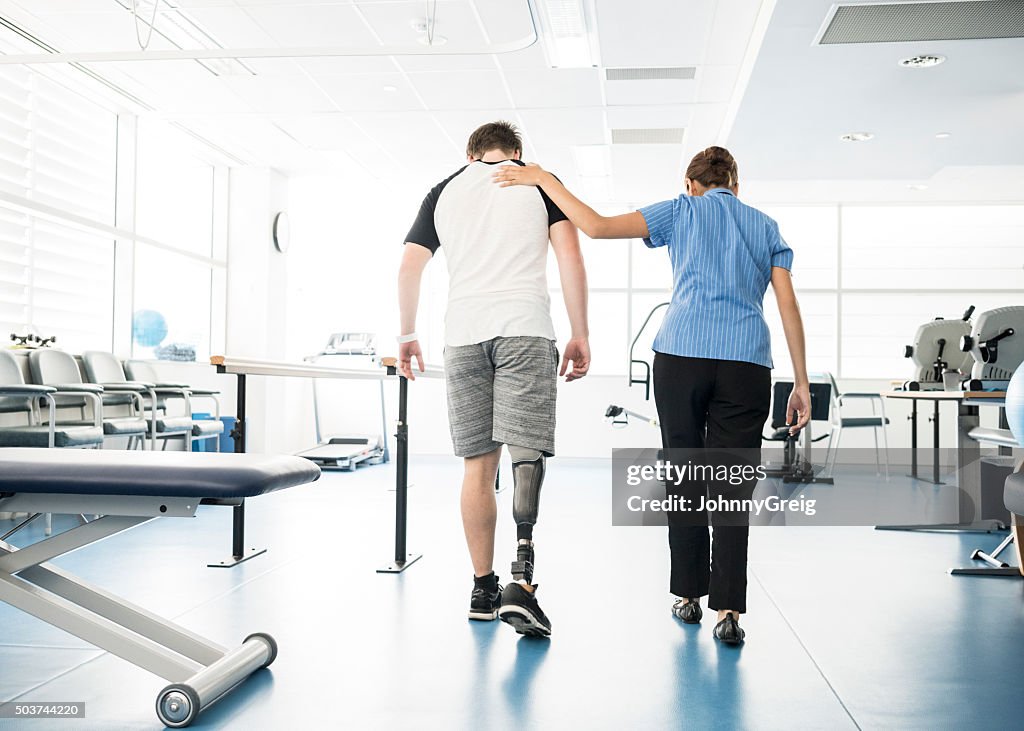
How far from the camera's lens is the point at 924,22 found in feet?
13.1

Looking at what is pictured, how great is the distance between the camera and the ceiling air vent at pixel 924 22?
386 centimetres

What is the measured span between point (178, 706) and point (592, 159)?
20.1ft

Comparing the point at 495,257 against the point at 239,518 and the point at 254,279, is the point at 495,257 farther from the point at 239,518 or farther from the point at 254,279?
the point at 254,279

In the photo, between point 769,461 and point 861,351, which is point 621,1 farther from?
point 861,351

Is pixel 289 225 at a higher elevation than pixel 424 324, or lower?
higher

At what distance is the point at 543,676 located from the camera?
1846 millimetres

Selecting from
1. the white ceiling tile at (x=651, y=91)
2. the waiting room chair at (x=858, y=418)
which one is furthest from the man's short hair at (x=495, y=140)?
the waiting room chair at (x=858, y=418)

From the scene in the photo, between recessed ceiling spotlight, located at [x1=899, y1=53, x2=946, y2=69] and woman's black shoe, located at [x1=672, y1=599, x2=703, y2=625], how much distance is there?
3389 millimetres

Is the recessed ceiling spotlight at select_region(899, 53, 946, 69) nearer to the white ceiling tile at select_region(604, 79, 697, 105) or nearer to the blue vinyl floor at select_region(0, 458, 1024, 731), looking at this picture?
the white ceiling tile at select_region(604, 79, 697, 105)

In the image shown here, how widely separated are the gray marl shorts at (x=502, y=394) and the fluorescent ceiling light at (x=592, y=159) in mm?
4798

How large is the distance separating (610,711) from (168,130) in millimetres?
6265

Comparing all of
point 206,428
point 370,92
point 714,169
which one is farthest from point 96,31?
point 714,169

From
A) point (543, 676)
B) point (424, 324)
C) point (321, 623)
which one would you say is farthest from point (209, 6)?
point (424, 324)
